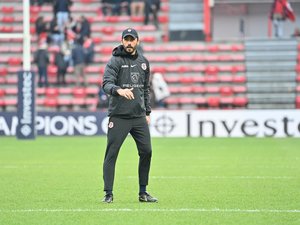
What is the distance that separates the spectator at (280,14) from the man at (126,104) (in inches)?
1033

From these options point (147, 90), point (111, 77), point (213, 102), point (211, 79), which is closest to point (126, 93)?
point (111, 77)

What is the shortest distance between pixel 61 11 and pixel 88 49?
197cm

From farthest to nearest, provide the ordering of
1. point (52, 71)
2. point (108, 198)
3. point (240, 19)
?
point (240, 19)
point (52, 71)
point (108, 198)

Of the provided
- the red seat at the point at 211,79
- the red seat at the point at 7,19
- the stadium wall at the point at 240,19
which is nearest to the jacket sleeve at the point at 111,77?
the red seat at the point at 211,79

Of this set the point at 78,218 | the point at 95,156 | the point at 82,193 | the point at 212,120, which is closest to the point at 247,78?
the point at 212,120

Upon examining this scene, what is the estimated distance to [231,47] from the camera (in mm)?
38500

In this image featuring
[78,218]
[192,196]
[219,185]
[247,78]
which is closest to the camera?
[78,218]

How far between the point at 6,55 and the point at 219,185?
24731 mm

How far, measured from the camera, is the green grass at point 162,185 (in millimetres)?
11172

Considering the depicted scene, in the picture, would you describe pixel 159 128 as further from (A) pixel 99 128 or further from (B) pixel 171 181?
(B) pixel 171 181

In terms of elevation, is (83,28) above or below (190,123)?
above

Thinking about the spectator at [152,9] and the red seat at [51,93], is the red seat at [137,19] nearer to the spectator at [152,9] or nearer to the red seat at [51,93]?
the spectator at [152,9]

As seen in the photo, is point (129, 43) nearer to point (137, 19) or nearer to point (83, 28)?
point (83, 28)

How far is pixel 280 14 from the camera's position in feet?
127
